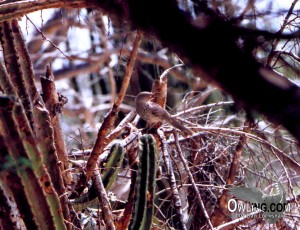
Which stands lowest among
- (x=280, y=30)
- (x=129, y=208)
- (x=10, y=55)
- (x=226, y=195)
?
(x=129, y=208)

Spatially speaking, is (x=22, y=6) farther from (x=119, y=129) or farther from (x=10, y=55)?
(x=119, y=129)

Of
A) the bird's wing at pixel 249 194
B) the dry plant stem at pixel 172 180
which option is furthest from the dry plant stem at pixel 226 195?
the dry plant stem at pixel 172 180

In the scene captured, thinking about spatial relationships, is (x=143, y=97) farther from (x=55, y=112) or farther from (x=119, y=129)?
(x=55, y=112)

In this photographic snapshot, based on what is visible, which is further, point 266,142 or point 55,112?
point 55,112

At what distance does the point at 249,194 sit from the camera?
2188 millimetres

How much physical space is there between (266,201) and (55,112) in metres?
0.85

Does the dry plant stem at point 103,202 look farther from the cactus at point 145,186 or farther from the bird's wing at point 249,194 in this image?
the bird's wing at point 249,194

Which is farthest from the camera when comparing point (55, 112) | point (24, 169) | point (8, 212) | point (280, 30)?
point (55, 112)

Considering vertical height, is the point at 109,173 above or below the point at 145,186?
above

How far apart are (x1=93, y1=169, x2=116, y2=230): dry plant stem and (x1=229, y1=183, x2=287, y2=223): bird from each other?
448 millimetres

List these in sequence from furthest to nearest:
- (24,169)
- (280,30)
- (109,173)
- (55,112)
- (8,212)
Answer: (55,112)
(109,173)
(8,212)
(24,169)
(280,30)

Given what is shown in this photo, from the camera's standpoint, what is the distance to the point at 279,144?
242 centimetres

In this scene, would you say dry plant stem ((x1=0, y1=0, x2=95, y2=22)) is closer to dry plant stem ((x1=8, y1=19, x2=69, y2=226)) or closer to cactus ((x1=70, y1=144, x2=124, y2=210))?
dry plant stem ((x1=8, y1=19, x2=69, y2=226))

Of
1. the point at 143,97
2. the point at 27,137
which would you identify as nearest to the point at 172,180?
the point at 143,97
